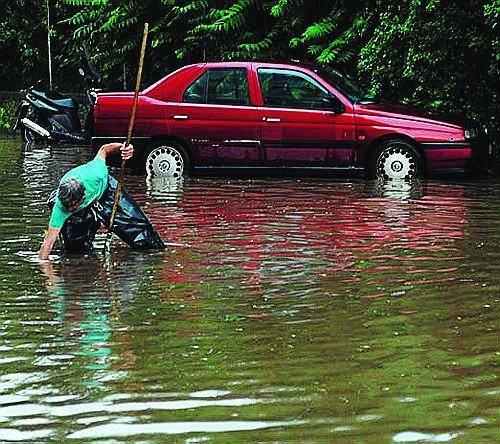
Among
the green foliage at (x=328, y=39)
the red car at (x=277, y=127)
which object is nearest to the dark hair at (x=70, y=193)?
the red car at (x=277, y=127)

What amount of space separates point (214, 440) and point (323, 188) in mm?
10681

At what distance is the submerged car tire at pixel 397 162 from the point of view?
55.5 ft

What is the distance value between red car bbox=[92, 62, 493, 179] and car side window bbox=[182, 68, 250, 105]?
0.01m

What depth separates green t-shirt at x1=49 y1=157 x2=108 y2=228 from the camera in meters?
10.6

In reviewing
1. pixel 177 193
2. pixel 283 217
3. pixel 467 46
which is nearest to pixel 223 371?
pixel 283 217

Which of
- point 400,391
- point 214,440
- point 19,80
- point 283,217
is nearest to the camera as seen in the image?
point 214,440

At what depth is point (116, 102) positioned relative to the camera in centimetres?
1792

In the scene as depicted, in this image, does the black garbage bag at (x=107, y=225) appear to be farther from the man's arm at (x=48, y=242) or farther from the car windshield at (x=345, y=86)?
the car windshield at (x=345, y=86)

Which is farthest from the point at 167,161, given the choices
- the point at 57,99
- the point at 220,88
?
the point at 57,99

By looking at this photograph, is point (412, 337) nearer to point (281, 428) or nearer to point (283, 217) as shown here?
point (281, 428)

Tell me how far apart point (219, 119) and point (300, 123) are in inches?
41.8

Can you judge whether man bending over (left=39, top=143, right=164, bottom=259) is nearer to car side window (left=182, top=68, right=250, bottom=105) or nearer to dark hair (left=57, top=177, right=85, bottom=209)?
dark hair (left=57, top=177, right=85, bottom=209)

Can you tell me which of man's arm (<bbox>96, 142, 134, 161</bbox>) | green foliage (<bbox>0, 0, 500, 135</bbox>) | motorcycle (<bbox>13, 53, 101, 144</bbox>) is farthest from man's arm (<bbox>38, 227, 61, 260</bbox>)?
motorcycle (<bbox>13, 53, 101, 144</bbox>)

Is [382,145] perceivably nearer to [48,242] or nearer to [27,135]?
Result: [48,242]
